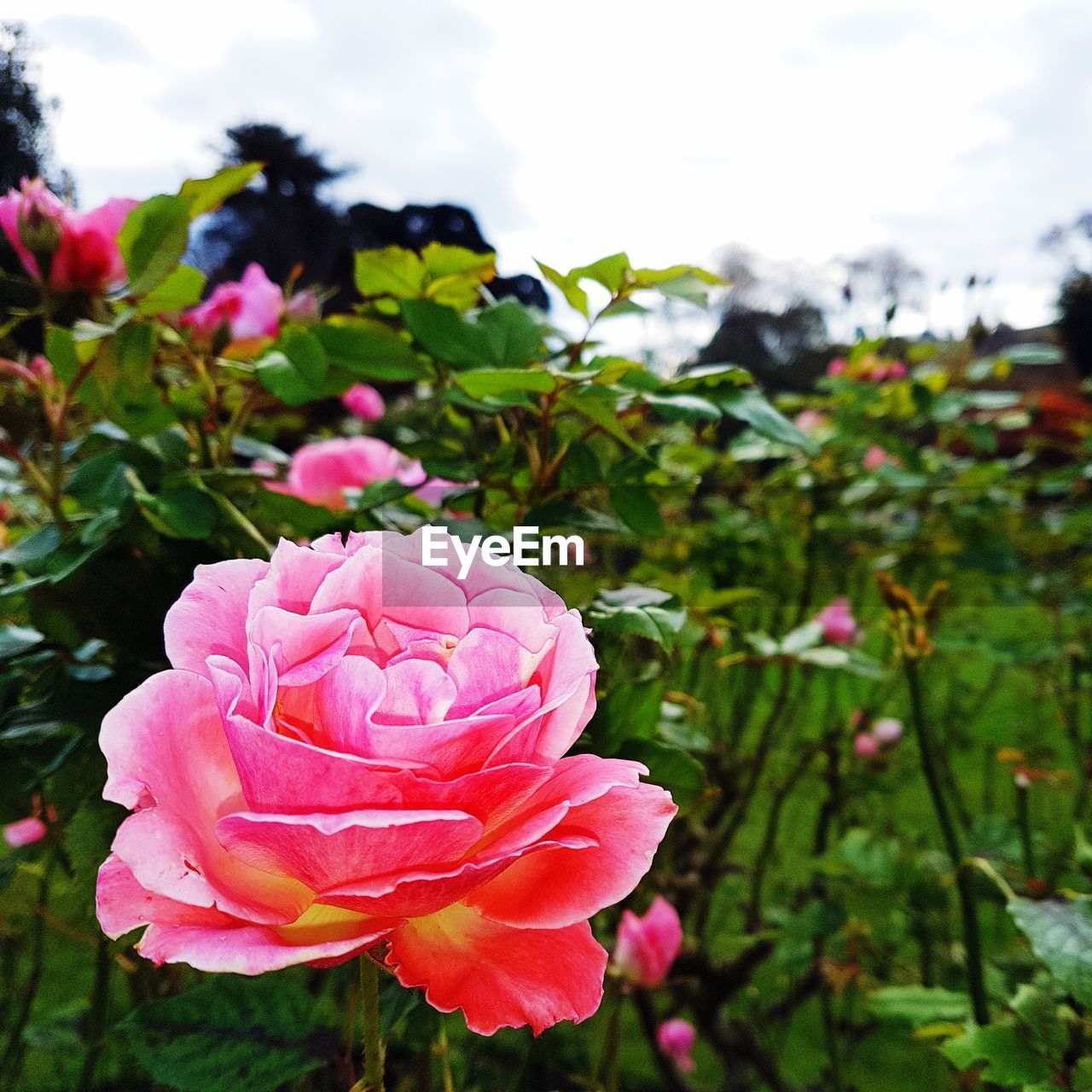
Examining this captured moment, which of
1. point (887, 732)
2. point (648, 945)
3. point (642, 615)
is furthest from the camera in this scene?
point (887, 732)

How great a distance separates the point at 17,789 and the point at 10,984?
854 millimetres

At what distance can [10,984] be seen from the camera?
3.30 feet

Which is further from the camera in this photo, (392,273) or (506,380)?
(392,273)

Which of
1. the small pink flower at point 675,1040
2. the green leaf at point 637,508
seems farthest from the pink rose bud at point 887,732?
the green leaf at point 637,508

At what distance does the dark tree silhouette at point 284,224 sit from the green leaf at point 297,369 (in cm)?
20

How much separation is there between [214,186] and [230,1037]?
A: 1.20 ft

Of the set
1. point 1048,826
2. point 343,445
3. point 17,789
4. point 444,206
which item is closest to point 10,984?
point 17,789

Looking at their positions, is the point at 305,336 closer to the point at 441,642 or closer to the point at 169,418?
the point at 169,418

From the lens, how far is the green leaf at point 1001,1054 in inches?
14.2

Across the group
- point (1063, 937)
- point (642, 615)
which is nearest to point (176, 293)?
point (642, 615)

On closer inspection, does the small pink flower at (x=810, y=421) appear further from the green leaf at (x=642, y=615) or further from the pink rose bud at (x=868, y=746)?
the green leaf at (x=642, y=615)

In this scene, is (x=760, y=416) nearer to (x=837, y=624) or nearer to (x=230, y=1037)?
(x=230, y=1037)

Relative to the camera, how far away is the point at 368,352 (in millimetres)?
404

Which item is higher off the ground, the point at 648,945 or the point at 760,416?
the point at 760,416
